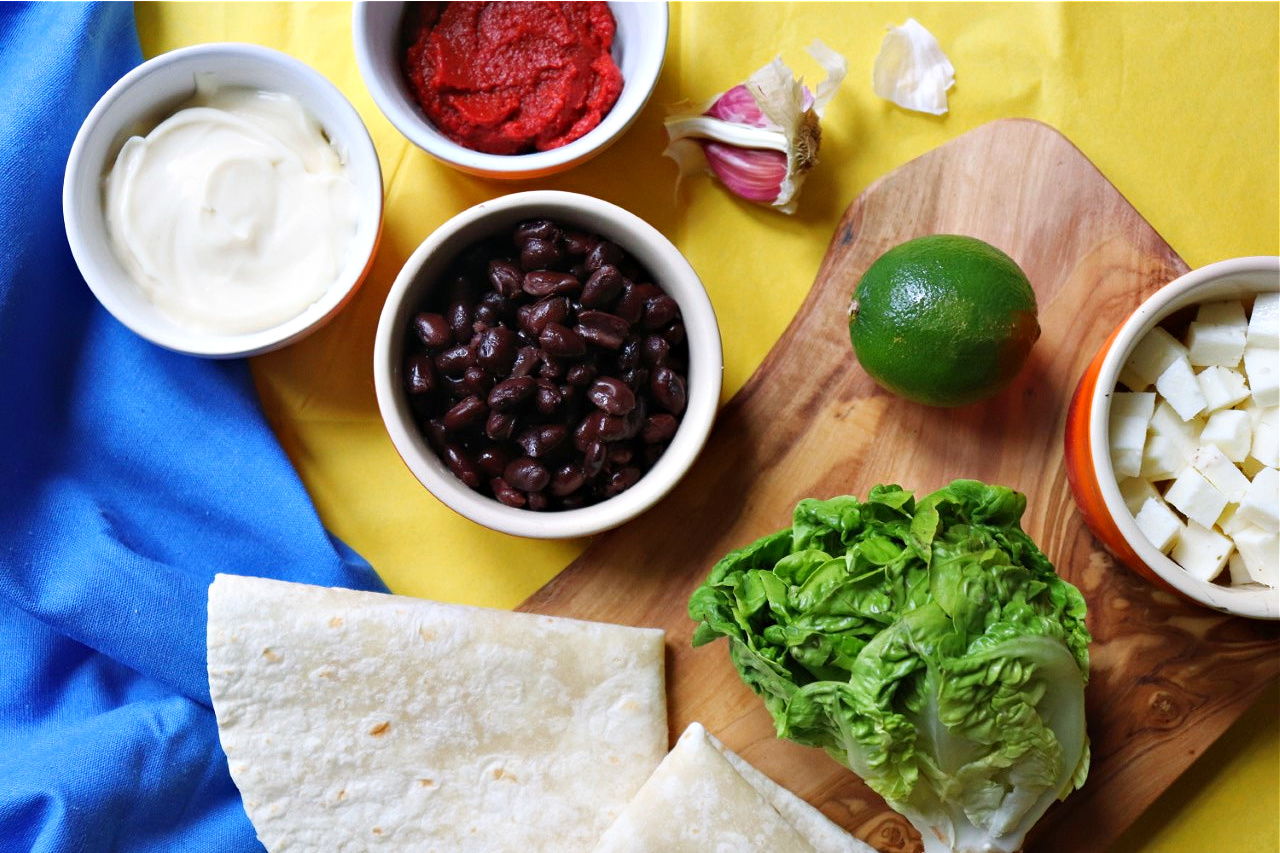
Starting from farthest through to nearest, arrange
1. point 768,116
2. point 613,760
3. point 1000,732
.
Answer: point 768,116, point 613,760, point 1000,732

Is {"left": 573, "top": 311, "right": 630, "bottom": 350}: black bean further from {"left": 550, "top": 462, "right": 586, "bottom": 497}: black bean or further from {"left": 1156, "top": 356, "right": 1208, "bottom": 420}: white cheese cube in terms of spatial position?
{"left": 1156, "top": 356, "right": 1208, "bottom": 420}: white cheese cube

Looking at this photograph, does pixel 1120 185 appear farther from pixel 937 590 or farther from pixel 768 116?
pixel 937 590

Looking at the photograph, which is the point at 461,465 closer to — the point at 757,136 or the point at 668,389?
the point at 668,389

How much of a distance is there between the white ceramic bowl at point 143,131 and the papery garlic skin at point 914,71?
1.26 m

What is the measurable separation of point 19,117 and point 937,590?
2196mm

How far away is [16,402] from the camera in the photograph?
2246 millimetres

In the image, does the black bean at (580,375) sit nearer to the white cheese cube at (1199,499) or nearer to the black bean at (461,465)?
the black bean at (461,465)

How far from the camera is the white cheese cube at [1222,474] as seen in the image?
2.09 m

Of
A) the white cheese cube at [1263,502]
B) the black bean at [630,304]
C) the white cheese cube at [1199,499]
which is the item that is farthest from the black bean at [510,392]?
the white cheese cube at [1263,502]

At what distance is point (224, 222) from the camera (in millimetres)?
2125

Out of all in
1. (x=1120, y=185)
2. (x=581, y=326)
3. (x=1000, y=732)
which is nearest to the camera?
(x=1000, y=732)

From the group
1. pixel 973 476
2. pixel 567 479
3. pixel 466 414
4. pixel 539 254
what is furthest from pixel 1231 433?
pixel 466 414

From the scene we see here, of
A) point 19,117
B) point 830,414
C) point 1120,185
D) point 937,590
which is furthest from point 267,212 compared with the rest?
point 1120,185

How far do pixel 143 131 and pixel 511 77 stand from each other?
0.83m
